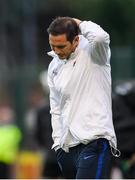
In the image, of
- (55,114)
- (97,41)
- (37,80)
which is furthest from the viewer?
(37,80)

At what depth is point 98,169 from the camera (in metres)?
7.38

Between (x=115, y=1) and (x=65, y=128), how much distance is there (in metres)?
16.9

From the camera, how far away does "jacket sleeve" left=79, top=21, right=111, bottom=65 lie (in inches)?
285

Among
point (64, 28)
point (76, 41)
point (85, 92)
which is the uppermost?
point (64, 28)

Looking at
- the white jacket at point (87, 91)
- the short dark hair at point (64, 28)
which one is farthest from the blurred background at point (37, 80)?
the short dark hair at point (64, 28)

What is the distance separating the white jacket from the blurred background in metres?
4.43

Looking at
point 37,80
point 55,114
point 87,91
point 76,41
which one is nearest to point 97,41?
point 76,41

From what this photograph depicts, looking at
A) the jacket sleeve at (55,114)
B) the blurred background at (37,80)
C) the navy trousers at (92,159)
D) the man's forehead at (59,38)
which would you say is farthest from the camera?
the blurred background at (37,80)

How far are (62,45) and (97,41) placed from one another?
0.91ft

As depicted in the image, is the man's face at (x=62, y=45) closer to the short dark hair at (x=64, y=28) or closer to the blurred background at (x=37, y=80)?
the short dark hair at (x=64, y=28)

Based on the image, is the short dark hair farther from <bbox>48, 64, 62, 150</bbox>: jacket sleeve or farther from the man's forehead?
<bbox>48, 64, 62, 150</bbox>: jacket sleeve

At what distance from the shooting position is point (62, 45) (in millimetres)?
7258

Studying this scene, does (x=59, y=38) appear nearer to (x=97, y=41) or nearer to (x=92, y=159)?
(x=97, y=41)

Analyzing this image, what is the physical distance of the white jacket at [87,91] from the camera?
7316 mm
